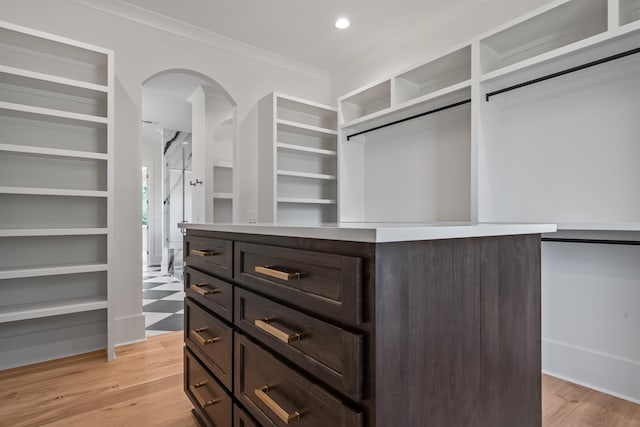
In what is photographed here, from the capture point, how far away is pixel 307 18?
2.82 m

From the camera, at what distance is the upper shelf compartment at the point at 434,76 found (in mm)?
2373

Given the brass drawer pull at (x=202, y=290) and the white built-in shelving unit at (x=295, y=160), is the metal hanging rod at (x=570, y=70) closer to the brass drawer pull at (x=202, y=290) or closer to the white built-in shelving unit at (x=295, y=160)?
the white built-in shelving unit at (x=295, y=160)

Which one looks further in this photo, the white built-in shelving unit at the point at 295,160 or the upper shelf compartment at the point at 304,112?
the upper shelf compartment at the point at 304,112

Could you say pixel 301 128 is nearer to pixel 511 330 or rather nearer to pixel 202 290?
pixel 202 290

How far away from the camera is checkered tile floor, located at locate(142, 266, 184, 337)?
2.97m

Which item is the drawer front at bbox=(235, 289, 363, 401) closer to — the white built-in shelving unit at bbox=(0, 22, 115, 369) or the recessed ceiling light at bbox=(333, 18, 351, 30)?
the white built-in shelving unit at bbox=(0, 22, 115, 369)

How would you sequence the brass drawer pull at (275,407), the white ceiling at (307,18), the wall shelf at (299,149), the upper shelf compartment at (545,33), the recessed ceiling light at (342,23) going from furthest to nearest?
the wall shelf at (299,149) → the recessed ceiling light at (342,23) → the white ceiling at (307,18) → the upper shelf compartment at (545,33) → the brass drawer pull at (275,407)

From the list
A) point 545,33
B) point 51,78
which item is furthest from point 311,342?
point 51,78

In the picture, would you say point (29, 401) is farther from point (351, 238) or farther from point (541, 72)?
point (541, 72)

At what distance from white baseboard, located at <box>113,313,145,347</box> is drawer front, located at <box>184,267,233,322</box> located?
4.36 feet

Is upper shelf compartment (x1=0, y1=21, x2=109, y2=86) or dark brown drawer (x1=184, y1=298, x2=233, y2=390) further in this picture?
upper shelf compartment (x1=0, y1=21, x2=109, y2=86)

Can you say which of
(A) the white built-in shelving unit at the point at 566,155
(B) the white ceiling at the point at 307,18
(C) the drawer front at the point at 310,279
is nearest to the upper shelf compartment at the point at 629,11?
(A) the white built-in shelving unit at the point at 566,155

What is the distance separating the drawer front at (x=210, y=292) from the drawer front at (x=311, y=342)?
0.52 ft

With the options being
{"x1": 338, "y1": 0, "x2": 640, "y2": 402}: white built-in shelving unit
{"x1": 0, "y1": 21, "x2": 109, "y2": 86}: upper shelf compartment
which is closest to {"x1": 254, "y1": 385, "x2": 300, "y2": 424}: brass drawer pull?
{"x1": 338, "y1": 0, "x2": 640, "y2": 402}: white built-in shelving unit
